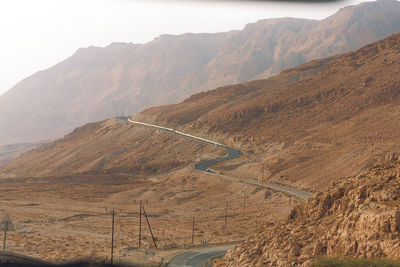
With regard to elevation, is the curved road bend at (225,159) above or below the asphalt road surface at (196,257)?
below

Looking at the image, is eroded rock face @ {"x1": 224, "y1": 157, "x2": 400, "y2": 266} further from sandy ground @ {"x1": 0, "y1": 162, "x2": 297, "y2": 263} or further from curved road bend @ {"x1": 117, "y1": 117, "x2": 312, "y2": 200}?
curved road bend @ {"x1": 117, "y1": 117, "x2": 312, "y2": 200}

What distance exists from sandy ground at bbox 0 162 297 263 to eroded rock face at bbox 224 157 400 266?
9.51 metres

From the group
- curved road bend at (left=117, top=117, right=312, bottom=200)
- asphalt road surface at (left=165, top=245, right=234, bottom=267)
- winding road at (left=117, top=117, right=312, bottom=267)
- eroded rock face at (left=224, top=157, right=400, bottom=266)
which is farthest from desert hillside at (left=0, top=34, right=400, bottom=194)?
eroded rock face at (left=224, top=157, right=400, bottom=266)

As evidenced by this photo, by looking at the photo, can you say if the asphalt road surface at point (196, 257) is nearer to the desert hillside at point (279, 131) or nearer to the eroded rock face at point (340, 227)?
the eroded rock face at point (340, 227)

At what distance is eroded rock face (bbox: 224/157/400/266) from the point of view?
45.3ft

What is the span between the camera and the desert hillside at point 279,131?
195 feet

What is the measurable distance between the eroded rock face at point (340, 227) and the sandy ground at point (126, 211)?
951 centimetres

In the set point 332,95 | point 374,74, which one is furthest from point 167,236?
point 374,74

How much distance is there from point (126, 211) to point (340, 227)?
118 ft

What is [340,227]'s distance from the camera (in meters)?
15.5

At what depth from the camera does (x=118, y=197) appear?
5991 cm

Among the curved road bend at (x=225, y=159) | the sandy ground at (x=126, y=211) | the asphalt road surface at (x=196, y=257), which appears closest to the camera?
the asphalt road surface at (x=196, y=257)

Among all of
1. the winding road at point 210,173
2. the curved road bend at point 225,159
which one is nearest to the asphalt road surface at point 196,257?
the winding road at point 210,173

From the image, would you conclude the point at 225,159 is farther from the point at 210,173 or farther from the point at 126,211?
the point at 126,211
